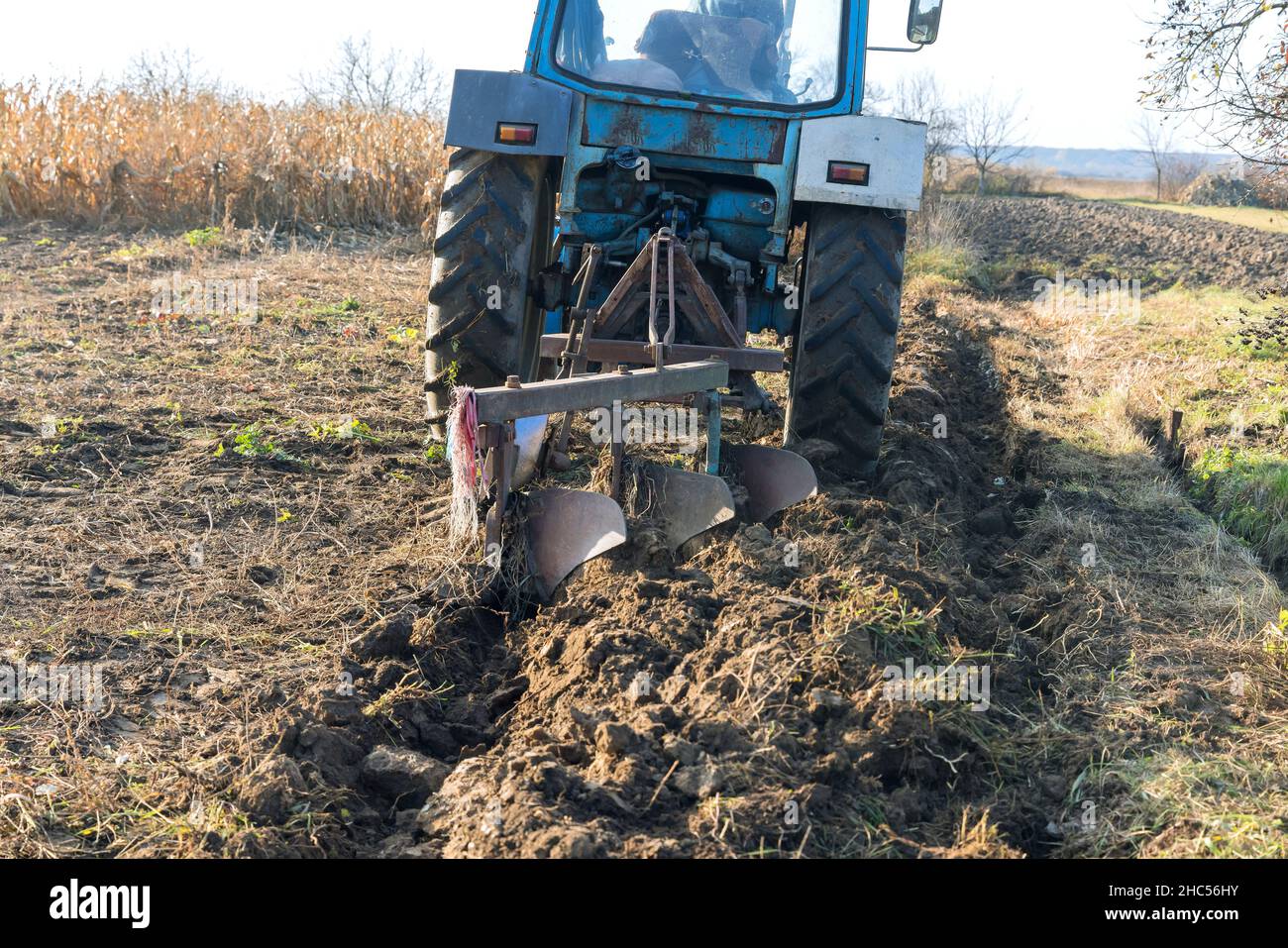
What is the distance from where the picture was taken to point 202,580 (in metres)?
4.18

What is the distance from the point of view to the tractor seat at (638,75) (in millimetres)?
5023

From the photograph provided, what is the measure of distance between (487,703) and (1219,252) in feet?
51.9

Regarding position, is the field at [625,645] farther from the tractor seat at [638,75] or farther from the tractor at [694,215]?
the tractor seat at [638,75]

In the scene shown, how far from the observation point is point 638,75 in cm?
507

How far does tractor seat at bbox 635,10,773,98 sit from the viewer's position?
16.7 feet

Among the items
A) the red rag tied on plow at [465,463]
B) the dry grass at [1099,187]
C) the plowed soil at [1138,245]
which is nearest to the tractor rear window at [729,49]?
the red rag tied on plow at [465,463]

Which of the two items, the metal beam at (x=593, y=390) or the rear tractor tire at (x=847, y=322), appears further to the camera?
the rear tractor tire at (x=847, y=322)

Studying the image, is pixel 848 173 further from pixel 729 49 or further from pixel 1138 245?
pixel 1138 245

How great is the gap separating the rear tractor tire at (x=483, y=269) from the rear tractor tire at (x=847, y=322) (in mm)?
1216

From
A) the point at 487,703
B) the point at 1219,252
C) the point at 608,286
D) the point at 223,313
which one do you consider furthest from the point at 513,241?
the point at 1219,252

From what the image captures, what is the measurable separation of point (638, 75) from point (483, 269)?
110 centimetres

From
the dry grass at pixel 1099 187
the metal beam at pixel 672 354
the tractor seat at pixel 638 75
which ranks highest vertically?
the dry grass at pixel 1099 187

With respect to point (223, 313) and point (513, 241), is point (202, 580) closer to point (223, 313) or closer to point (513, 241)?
point (513, 241)

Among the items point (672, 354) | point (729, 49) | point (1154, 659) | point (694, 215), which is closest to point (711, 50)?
point (729, 49)
